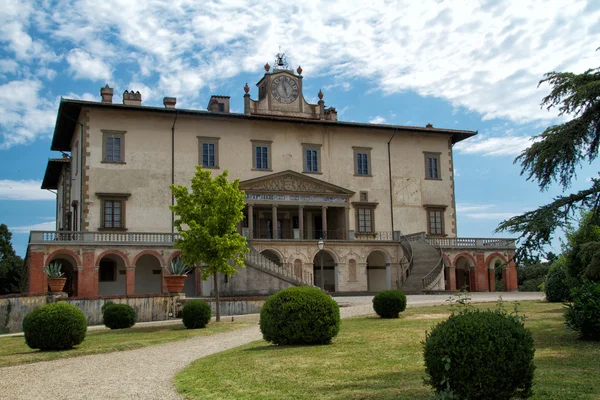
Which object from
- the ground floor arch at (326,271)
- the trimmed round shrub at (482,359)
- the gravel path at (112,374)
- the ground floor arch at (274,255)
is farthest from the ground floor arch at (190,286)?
the trimmed round shrub at (482,359)

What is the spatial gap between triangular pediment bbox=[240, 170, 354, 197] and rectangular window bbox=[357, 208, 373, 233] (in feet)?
6.36

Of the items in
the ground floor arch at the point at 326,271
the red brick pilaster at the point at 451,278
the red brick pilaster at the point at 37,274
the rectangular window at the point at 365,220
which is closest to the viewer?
the red brick pilaster at the point at 37,274

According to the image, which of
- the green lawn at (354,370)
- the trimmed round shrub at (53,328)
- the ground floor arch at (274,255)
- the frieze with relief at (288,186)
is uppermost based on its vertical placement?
the frieze with relief at (288,186)

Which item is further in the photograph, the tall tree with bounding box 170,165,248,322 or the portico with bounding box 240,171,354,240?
the portico with bounding box 240,171,354,240

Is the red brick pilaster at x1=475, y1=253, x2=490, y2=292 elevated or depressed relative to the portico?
depressed

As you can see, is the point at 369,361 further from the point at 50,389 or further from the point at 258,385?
the point at 50,389

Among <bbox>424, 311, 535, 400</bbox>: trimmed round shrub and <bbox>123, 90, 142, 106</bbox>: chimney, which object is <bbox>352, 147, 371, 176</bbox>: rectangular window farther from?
<bbox>424, 311, 535, 400</bbox>: trimmed round shrub

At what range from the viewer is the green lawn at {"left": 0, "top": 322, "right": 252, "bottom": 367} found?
56.0 feet

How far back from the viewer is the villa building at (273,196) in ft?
129

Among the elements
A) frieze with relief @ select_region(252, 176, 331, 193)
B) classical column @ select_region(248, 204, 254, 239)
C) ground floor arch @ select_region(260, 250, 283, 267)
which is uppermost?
frieze with relief @ select_region(252, 176, 331, 193)

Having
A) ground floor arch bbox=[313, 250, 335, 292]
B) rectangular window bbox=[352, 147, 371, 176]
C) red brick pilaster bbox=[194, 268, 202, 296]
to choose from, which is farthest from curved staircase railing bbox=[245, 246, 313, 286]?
rectangular window bbox=[352, 147, 371, 176]

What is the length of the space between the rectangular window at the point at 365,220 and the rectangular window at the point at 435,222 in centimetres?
478

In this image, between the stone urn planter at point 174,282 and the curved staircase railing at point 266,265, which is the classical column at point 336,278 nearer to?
the curved staircase railing at point 266,265

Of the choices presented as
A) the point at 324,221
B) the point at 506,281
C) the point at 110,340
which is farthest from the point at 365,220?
the point at 110,340
